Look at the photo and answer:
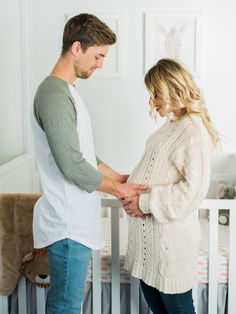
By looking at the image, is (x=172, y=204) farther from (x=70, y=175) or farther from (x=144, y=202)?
(x=70, y=175)

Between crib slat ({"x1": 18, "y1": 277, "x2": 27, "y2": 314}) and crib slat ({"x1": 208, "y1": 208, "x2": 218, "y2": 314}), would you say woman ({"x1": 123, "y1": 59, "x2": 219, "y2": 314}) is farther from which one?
crib slat ({"x1": 18, "y1": 277, "x2": 27, "y2": 314})

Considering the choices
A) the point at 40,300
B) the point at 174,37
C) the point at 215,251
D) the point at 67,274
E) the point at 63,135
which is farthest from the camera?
the point at 174,37

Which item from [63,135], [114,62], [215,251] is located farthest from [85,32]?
[114,62]

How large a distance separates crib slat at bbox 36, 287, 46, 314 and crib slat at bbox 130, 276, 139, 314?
37 cm

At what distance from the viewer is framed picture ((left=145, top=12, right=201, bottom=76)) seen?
280 cm

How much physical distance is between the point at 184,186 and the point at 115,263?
62 cm

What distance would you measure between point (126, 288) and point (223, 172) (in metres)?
1.14

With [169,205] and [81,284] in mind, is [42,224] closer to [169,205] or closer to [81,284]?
[81,284]

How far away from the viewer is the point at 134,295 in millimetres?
1973

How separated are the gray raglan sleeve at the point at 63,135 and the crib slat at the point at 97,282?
60cm

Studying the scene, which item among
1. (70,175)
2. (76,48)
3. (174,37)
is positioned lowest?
(70,175)

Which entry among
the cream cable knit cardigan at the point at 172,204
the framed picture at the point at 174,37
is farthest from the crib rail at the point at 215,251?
the framed picture at the point at 174,37

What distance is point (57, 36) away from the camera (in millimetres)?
2893

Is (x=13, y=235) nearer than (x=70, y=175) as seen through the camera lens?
No
